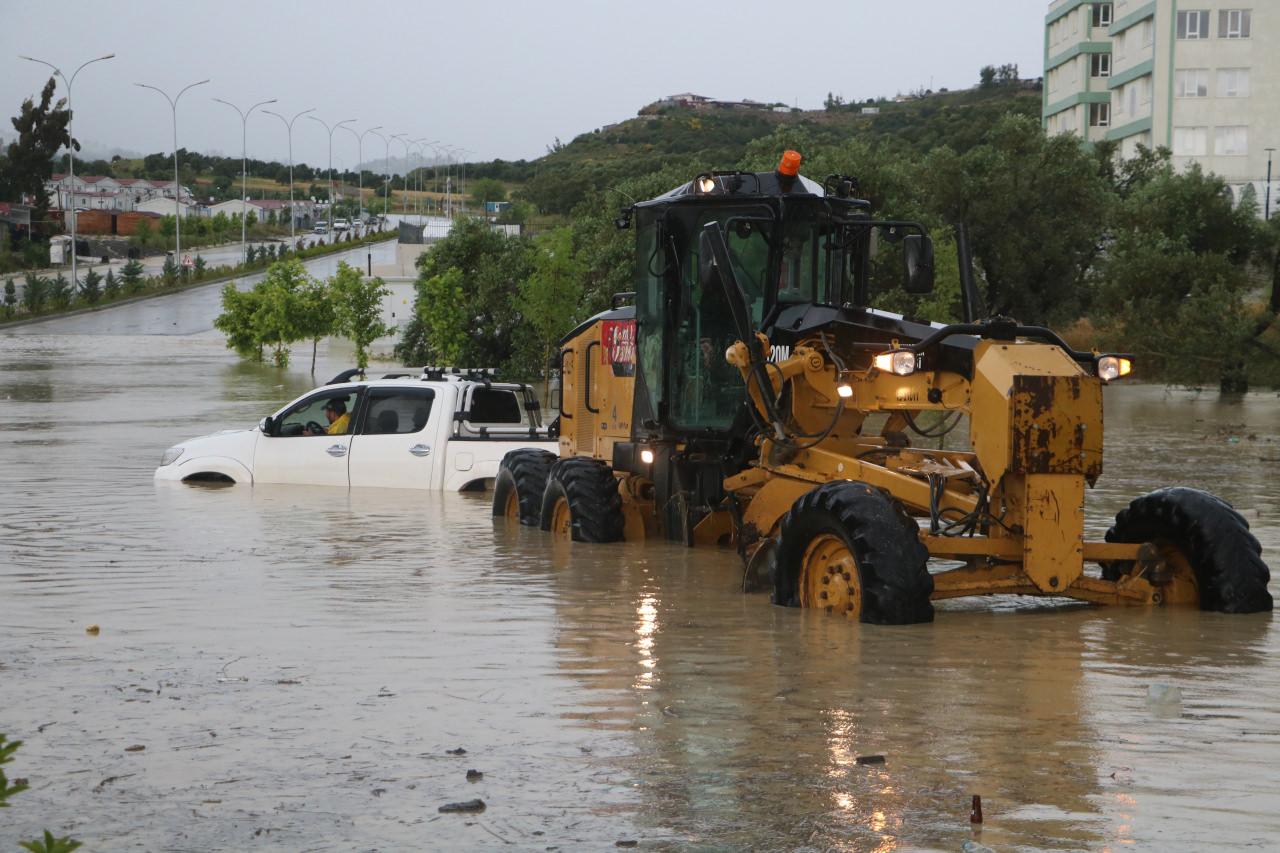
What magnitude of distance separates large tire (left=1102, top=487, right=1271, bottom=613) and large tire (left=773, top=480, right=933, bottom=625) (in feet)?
5.52

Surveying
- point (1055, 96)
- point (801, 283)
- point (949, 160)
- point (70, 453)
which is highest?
point (1055, 96)

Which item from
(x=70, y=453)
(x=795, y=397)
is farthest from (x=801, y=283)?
(x=70, y=453)

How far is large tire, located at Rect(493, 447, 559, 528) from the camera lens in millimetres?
14922

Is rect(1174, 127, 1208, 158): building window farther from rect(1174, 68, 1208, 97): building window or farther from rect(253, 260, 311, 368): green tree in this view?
rect(253, 260, 311, 368): green tree

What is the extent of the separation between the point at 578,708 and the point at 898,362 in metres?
3.54

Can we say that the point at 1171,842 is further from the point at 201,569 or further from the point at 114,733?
the point at 201,569

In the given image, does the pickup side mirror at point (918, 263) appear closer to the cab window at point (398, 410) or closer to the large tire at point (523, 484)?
the large tire at point (523, 484)

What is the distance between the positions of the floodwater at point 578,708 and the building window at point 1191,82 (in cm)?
6558

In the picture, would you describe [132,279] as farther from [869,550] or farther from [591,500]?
[869,550]

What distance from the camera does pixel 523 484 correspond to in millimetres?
14984

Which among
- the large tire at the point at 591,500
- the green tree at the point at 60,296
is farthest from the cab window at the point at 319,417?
the green tree at the point at 60,296

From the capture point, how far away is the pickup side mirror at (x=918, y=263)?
1102 centimetres

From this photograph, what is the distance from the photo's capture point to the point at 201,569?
41.3 ft

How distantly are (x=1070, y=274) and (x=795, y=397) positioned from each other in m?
42.3
